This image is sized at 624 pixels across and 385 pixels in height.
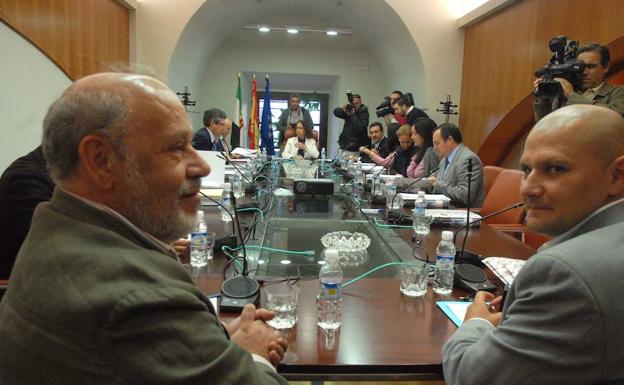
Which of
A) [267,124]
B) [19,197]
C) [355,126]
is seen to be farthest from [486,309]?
[267,124]

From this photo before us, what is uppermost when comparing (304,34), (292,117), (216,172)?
(304,34)

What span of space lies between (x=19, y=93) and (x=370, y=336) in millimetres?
3698

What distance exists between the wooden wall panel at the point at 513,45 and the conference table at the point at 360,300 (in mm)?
2470

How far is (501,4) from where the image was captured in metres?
4.78

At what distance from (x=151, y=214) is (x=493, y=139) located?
16.6 feet

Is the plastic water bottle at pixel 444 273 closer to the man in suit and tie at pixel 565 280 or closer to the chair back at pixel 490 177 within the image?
the man in suit and tie at pixel 565 280

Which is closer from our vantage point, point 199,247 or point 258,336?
point 258,336

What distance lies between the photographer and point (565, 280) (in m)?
0.66

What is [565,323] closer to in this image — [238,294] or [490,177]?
[238,294]

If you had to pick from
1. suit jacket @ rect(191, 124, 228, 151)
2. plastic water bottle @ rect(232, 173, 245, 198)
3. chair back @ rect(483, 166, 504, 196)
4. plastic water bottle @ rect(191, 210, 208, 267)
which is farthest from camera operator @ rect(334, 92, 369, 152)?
plastic water bottle @ rect(191, 210, 208, 267)

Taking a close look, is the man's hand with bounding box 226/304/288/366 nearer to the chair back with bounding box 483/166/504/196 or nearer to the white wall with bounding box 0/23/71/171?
the chair back with bounding box 483/166/504/196

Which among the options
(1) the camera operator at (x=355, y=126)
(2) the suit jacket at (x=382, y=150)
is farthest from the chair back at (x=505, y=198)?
(1) the camera operator at (x=355, y=126)

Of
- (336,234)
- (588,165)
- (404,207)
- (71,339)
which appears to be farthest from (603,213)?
(404,207)

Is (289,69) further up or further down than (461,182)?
further up
